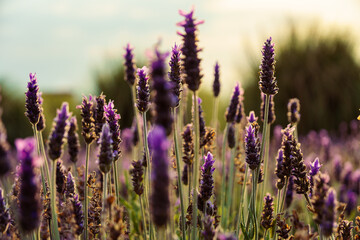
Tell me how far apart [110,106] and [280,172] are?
3.37 ft

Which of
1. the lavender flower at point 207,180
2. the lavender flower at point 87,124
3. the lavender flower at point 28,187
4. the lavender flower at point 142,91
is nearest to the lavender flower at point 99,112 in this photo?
the lavender flower at point 87,124

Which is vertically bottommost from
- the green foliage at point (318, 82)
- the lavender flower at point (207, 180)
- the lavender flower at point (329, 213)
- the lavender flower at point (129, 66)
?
the lavender flower at point (329, 213)

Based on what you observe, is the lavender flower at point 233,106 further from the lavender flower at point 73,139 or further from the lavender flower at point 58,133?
the lavender flower at point 58,133

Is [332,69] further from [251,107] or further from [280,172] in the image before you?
[280,172]

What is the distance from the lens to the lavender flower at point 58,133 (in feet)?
6.03

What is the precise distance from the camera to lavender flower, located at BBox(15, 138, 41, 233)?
156 centimetres

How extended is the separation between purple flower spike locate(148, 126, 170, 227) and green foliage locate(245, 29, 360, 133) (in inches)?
463

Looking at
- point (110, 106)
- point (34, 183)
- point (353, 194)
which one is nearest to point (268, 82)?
point (110, 106)

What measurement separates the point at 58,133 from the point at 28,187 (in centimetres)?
34

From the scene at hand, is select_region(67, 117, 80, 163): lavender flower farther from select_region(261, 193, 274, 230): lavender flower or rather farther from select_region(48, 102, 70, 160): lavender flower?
select_region(261, 193, 274, 230): lavender flower

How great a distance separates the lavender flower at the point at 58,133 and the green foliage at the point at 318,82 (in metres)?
11.4

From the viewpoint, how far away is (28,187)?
62.0 inches

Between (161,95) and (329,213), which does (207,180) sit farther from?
(161,95)

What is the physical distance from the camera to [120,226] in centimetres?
173
